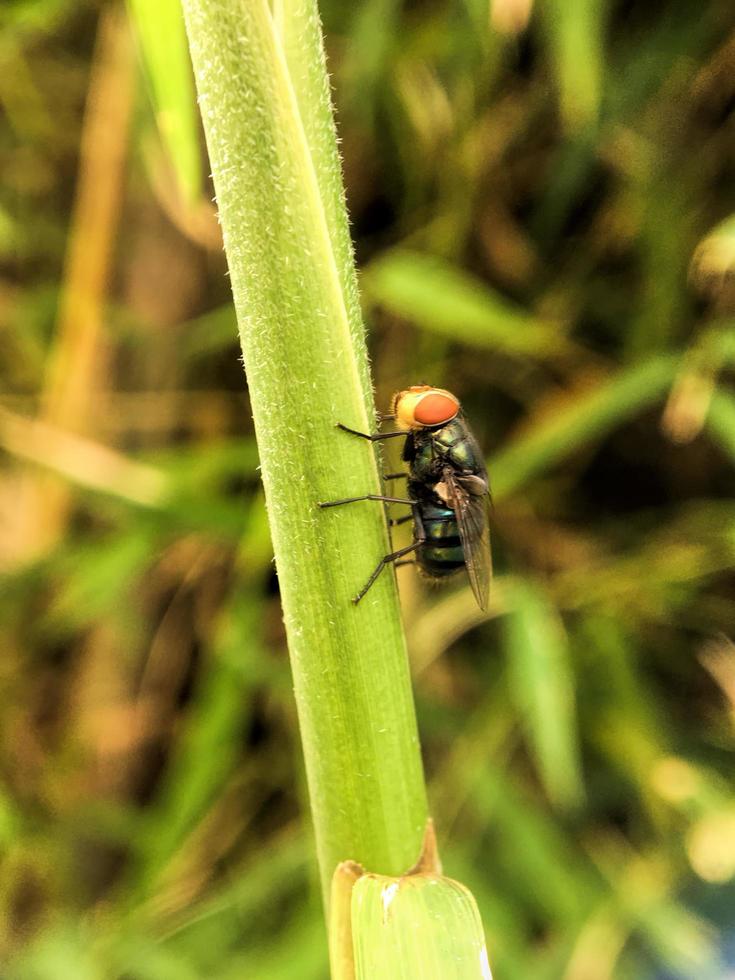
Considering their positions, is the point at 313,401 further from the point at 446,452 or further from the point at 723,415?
the point at 723,415

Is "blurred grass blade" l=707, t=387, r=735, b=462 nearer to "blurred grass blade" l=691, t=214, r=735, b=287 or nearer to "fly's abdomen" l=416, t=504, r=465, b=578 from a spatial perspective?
"blurred grass blade" l=691, t=214, r=735, b=287

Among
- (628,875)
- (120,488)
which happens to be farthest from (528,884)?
(120,488)

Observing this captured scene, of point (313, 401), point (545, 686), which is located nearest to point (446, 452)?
point (313, 401)

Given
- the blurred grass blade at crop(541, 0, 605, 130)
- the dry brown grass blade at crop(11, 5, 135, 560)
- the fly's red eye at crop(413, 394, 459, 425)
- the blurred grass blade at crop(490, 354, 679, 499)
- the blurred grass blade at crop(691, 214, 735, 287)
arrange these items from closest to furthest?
the fly's red eye at crop(413, 394, 459, 425), the blurred grass blade at crop(691, 214, 735, 287), the blurred grass blade at crop(541, 0, 605, 130), the blurred grass blade at crop(490, 354, 679, 499), the dry brown grass blade at crop(11, 5, 135, 560)

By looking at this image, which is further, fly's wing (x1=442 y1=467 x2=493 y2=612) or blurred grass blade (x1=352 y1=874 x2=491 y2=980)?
fly's wing (x1=442 y1=467 x2=493 y2=612)

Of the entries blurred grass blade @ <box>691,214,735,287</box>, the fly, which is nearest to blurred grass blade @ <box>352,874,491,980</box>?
the fly

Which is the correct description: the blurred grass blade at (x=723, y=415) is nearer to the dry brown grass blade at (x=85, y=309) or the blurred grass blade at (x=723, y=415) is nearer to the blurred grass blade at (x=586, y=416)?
the blurred grass blade at (x=586, y=416)

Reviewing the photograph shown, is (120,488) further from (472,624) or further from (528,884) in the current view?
(528,884)

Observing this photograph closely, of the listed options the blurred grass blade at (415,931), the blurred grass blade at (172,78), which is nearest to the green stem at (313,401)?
the blurred grass blade at (415,931)
